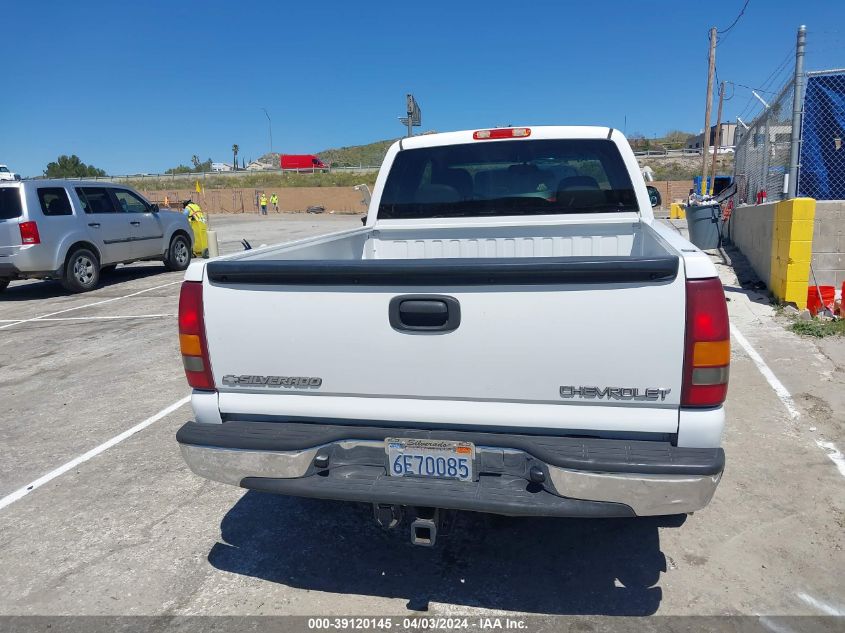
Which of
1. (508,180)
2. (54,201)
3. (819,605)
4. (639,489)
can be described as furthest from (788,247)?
(54,201)

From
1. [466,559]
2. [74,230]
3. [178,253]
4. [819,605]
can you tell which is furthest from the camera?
[178,253]

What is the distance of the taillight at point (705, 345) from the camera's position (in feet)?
7.87

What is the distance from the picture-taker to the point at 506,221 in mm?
4711

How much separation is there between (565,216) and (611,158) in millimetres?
557

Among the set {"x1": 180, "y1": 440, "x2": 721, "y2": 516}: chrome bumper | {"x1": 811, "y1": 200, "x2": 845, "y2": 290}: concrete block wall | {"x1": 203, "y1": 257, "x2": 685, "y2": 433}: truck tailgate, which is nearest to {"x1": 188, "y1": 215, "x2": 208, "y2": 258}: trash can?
{"x1": 811, "y1": 200, "x2": 845, "y2": 290}: concrete block wall

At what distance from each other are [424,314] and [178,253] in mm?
13336

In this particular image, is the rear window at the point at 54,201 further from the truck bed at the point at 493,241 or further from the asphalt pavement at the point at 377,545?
the truck bed at the point at 493,241

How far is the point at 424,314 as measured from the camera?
2.65 m

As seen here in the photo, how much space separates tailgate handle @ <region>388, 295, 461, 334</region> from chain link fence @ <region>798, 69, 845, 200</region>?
913 centimetres

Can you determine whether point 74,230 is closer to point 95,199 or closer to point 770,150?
point 95,199

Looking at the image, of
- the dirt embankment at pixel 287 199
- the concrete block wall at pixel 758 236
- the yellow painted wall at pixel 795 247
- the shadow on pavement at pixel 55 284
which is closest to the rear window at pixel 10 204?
the shadow on pavement at pixel 55 284

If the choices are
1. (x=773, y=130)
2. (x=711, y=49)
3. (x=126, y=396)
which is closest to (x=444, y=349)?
(x=126, y=396)

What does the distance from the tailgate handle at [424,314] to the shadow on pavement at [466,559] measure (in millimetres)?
1330

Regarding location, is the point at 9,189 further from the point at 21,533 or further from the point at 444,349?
the point at 444,349
